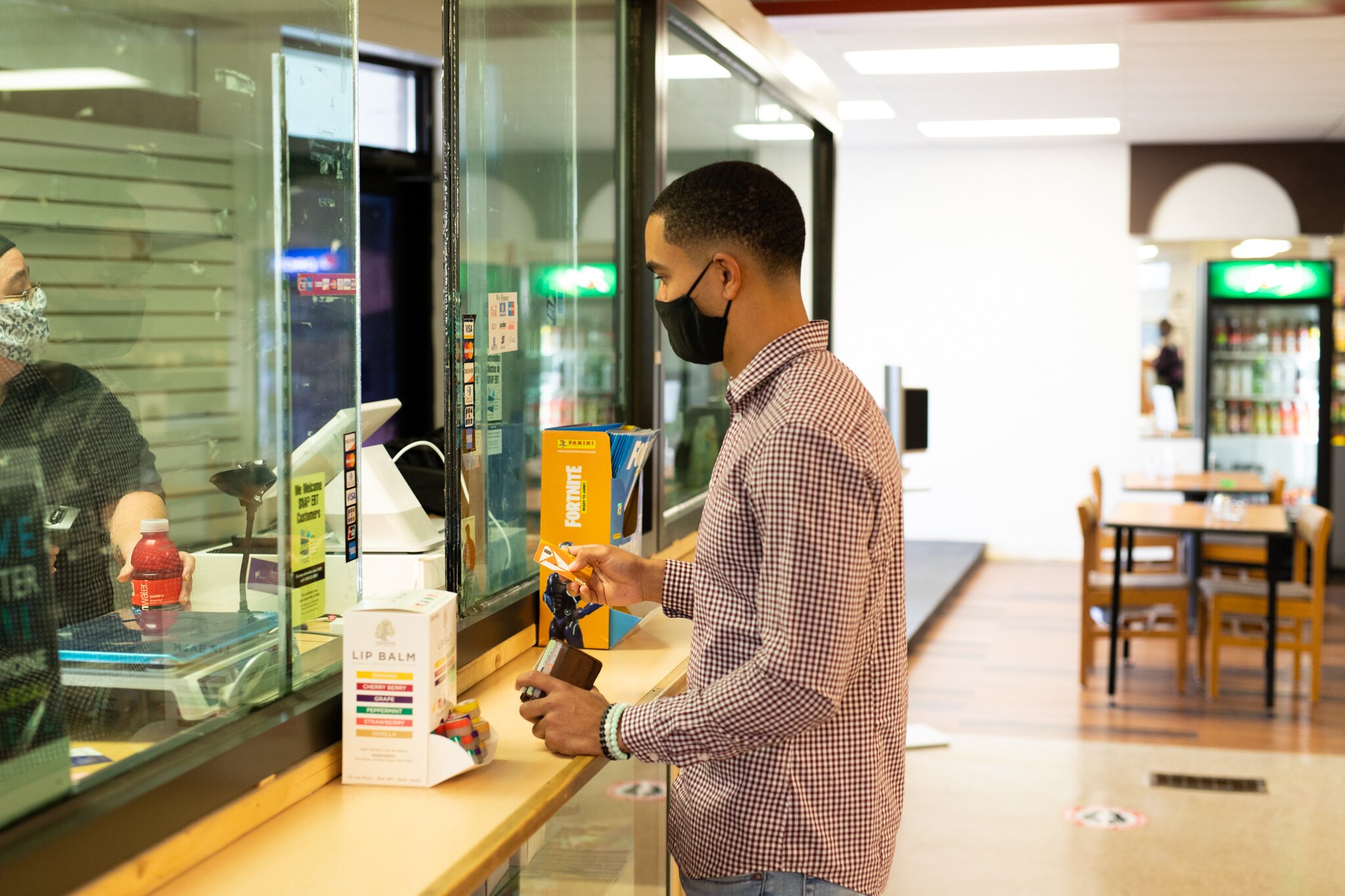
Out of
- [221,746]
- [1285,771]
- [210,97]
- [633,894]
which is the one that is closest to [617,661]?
[633,894]

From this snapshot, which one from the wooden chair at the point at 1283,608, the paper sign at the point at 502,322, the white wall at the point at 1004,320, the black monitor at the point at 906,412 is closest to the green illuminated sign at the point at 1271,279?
the white wall at the point at 1004,320

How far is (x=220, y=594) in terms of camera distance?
1793 mm

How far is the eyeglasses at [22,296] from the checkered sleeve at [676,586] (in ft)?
3.30

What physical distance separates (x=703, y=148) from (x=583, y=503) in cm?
197

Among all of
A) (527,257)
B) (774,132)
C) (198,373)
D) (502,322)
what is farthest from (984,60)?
(198,373)

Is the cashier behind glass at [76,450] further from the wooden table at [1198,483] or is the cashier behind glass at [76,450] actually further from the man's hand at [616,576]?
the wooden table at [1198,483]

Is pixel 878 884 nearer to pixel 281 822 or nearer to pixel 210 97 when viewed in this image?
pixel 281 822

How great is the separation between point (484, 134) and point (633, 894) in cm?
157

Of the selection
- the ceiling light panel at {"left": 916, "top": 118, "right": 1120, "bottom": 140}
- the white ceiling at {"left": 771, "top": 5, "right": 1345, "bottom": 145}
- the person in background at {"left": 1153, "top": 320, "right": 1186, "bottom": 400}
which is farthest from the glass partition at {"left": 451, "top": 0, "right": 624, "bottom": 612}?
the person in background at {"left": 1153, "top": 320, "right": 1186, "bottom": 400}

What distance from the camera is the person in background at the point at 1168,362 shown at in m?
9.46

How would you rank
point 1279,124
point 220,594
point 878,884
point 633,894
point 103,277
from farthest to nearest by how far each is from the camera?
1. point 1279,124
2. point 633,894
3. point 103,277
4. point 220,594
5. point 878,884

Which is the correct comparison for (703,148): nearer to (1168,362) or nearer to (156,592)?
(156,592)

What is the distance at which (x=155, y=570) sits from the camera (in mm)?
1730

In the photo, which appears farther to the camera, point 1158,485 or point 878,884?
point 1158,485
